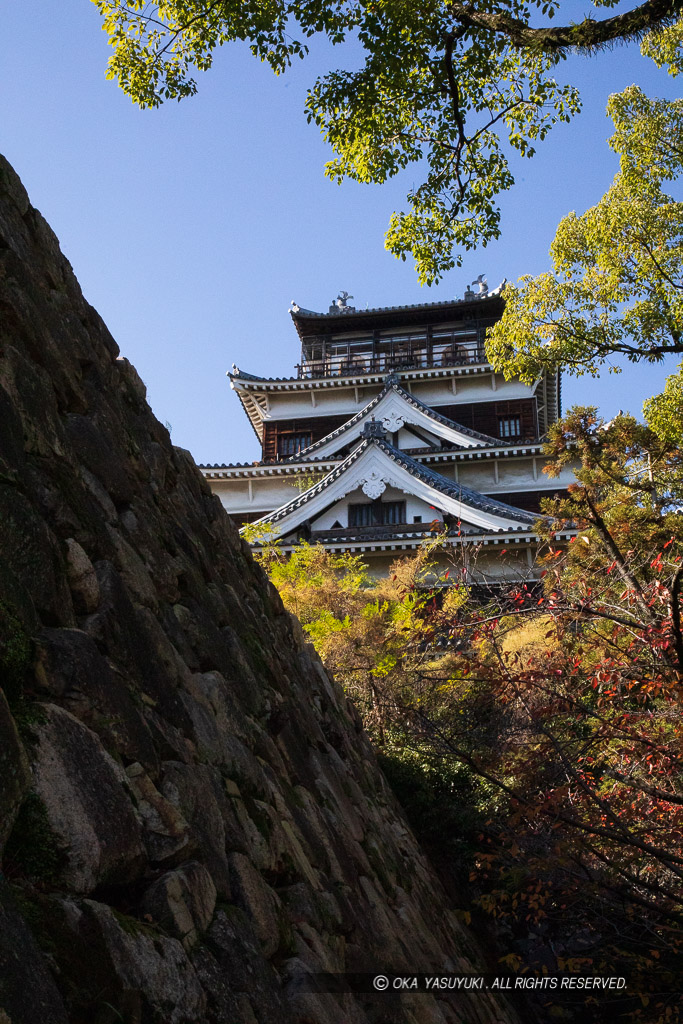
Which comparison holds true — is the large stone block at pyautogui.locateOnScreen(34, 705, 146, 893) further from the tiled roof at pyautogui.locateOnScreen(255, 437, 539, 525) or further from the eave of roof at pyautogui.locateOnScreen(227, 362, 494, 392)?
the eave of roof at pyautogui.locateOnScreen(227, 362, 494, 392)

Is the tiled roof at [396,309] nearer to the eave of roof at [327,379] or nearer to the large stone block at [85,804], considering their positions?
the eave of roof at [327,379]

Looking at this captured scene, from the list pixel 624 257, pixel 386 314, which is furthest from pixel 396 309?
pixel 624 257

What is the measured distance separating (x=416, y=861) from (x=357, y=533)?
12459 mm

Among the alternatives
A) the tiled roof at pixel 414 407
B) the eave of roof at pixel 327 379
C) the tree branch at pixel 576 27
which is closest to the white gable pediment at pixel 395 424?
the tiled roof at pixel 414 407

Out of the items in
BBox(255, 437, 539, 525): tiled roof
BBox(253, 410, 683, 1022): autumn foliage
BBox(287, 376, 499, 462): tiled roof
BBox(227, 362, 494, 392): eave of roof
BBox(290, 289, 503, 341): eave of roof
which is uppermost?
BBox(290, 289, 503, 341): eave of roof

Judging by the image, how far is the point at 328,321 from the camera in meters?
32.3

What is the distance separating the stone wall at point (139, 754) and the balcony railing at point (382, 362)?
24.4m

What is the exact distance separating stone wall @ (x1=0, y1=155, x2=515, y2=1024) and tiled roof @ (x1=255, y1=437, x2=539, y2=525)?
13.7 meters

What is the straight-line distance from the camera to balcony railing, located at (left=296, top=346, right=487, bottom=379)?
29.5 metres

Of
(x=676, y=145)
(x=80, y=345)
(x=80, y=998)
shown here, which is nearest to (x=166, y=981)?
(x=80, y=998)

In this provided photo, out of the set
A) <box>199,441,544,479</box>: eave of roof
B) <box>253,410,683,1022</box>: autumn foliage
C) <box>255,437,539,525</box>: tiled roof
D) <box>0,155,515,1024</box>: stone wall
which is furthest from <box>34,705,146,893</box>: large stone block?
<box>199,441,544,479</box>: eave of roof

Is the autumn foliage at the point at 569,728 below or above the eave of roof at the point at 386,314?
below

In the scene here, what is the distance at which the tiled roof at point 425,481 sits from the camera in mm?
19050

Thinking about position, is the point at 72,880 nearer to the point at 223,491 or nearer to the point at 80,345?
the point at 80,345
